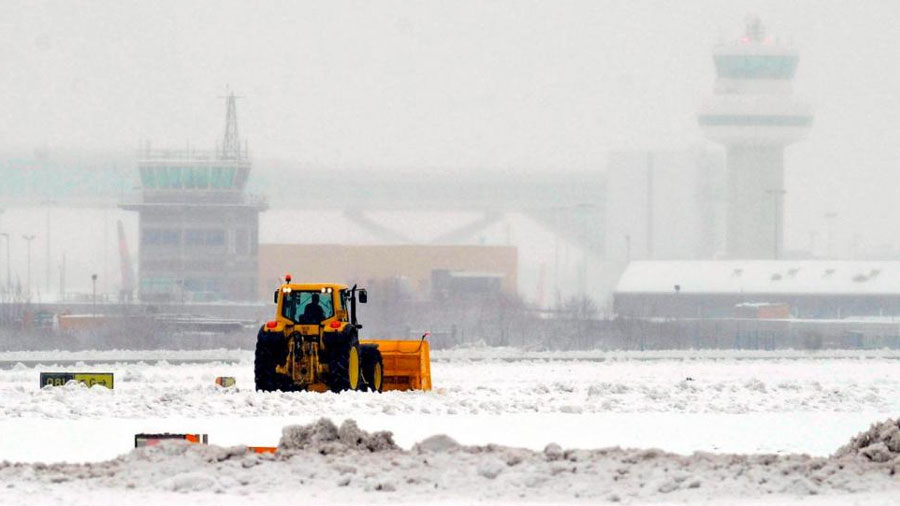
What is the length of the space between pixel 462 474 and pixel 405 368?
16.2 m

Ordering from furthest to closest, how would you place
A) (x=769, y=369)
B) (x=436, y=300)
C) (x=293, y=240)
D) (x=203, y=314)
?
(x=293, y=240) → (x=436, y=300) → (x=203, y=314) → (x=769, y=369)

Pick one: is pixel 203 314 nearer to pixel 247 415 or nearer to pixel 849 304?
pixel 849 304

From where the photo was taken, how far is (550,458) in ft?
64.4

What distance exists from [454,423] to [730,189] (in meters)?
165

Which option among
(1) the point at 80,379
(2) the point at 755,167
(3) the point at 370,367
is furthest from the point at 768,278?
(3) the point at 370,367

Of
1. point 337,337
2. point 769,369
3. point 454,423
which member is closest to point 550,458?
point 454,423

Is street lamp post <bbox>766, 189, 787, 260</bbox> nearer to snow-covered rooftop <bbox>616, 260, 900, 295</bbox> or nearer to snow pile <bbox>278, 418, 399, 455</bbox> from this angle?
snow-covered rooftop <bbox>616, 260, 900, 295</bbox>

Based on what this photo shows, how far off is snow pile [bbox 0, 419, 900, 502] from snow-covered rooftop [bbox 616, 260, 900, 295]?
111352 millimetres

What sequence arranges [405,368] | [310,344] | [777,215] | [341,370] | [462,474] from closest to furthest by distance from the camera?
1. [462,474]
2. [341,370]
3. [310,344]
4. [405,368]
5. [777,215]

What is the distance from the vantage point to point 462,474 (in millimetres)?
18812

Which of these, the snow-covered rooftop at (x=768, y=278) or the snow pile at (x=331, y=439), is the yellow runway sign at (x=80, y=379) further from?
the snow-covered rooftop at (x=768, y=278)

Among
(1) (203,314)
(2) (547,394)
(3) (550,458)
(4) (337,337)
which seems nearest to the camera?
(3) (550,458)

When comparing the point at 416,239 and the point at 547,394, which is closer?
the point at 547,394

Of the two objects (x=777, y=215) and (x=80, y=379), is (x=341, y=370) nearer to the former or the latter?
(x=80, y=379)
